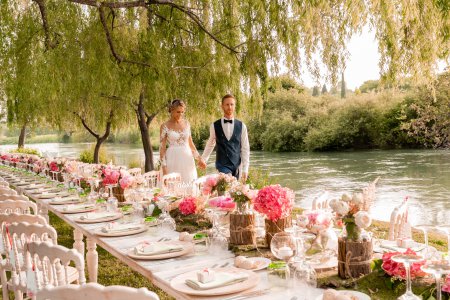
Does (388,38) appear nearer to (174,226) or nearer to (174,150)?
(174,226)

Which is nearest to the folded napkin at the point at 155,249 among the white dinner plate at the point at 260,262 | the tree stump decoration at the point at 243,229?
the tree stump decoration at the point at 243,229

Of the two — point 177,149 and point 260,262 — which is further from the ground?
point 177,149

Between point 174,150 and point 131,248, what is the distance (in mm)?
3316

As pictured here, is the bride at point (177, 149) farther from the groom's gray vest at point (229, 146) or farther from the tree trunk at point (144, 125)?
the tree trunk at point (144, 125)

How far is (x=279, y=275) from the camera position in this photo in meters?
1.96

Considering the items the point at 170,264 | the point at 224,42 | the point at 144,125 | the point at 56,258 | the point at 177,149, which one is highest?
the point at 224,42

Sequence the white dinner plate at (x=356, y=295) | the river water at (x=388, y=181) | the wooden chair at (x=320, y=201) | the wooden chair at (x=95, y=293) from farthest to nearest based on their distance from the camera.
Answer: the river water at (x=388, y=181), the wooden chair at (x=320, y=201), the white dinner plate at (x=356, y=295), the wooden chair at (x=95, y=293)

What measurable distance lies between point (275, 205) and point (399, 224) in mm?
1150

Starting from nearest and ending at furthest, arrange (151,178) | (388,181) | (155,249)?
(155,249) < (151,178) < (388,181)

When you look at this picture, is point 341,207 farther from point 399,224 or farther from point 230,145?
point 230,145

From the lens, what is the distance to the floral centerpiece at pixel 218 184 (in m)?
3.23

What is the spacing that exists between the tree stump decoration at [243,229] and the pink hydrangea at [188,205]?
2.28 ft

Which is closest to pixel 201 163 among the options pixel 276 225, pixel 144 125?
pixel 276 225

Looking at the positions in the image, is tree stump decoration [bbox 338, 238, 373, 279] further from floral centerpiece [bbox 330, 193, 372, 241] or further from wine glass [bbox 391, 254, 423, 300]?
wine glass [bbox 391, 254, 423, 300]
